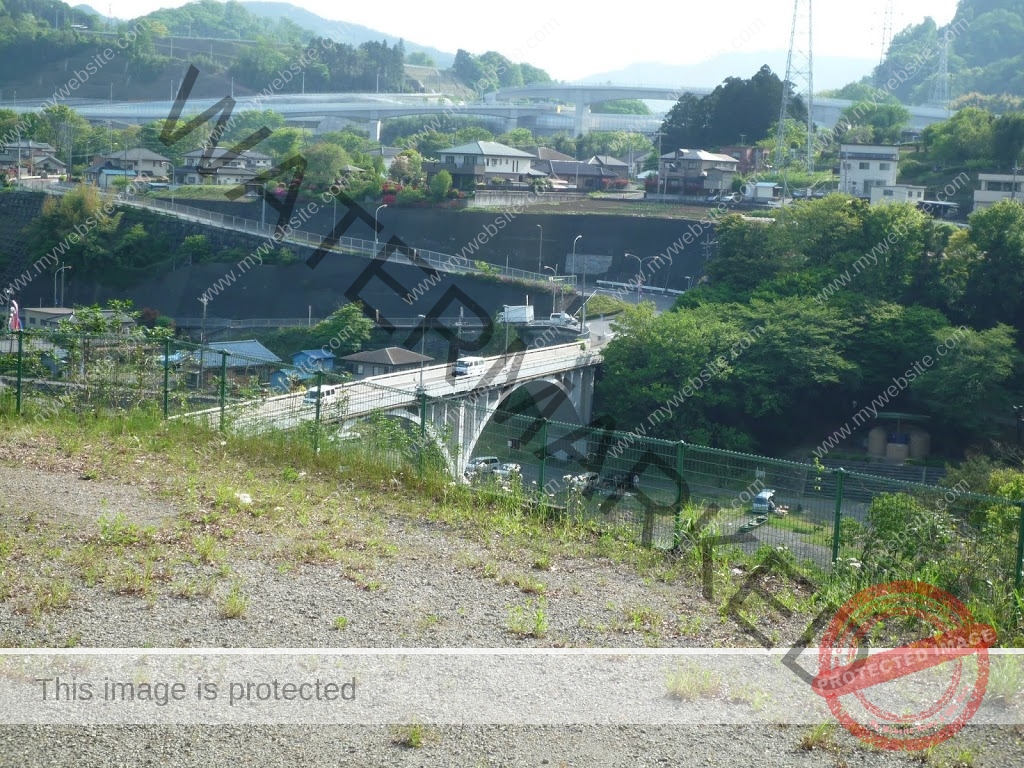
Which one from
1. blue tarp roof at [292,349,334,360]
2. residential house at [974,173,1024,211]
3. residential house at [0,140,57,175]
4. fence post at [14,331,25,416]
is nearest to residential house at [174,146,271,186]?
residential house at [0,140,57,175]

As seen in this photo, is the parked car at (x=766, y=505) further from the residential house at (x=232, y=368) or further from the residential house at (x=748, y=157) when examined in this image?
the residential house at (x=748, y=157)

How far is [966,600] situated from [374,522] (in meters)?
3.03

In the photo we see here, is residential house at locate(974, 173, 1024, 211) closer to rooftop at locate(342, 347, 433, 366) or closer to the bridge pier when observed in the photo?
rooftop at locate(342, 347, 433, 366)

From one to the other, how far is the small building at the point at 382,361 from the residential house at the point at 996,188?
63.8 ft

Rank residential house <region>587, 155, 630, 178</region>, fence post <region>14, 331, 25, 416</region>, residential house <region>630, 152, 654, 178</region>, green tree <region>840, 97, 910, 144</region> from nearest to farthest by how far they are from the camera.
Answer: fence post <region>14, 331, 25, 416</region>
green tree <region>840, 97, 910, 144</region>
residential house <region>587, 155, 630, 178</region>
residential house <region>630, 152, 654, 178</region>

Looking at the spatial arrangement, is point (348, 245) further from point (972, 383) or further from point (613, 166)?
point (972, 383)

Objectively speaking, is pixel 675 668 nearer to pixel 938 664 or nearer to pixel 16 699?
pixel 938 664

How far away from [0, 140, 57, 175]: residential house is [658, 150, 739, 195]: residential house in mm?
26022

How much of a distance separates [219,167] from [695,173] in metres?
19.4

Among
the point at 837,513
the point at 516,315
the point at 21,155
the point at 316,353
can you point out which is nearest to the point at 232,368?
the point at 837,513

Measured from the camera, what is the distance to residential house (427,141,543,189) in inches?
1667

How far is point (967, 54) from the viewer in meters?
93.2

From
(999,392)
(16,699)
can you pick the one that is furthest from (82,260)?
(16,699)

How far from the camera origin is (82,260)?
37094 mm
